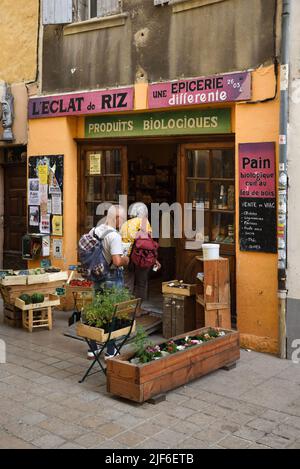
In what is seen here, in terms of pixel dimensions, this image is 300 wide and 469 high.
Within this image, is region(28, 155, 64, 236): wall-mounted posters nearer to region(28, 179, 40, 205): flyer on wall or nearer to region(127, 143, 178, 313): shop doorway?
region(28, 179, 40, 205): flyer on wall

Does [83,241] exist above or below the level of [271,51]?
below

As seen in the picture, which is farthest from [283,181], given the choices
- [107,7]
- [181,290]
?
[107,7]

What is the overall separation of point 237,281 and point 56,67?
15.7ft

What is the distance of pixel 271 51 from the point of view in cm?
706

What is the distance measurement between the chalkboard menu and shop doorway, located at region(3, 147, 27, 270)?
508 cm

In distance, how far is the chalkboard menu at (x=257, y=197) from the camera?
713 cm

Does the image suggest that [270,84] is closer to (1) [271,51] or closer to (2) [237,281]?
(1) [271,51]

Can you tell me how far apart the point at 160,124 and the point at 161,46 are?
1.09 m

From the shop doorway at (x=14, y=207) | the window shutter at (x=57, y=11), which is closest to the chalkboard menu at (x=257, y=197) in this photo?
the window shutter at (x=57, y=11)

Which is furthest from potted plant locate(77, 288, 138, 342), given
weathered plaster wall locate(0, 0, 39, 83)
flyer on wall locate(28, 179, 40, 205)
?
weathered plaster wall locate(0, 0, 39, 83)

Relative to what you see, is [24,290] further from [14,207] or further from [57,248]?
[14,207]

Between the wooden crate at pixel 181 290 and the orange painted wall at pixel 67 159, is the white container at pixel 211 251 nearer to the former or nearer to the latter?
the wooden crate at pixel 181 290

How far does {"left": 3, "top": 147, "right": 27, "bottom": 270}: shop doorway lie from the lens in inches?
436
